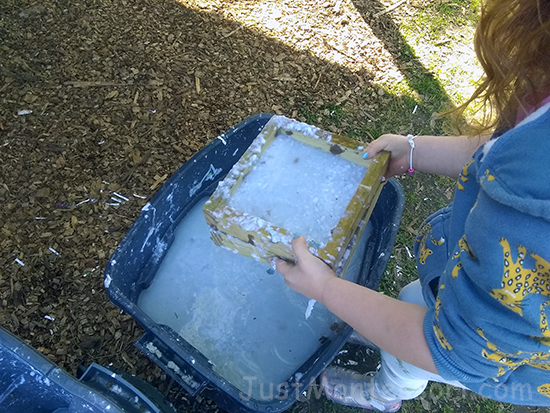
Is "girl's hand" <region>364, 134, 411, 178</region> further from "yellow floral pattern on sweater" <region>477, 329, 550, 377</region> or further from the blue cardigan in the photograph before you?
"yellow floral pattern on sweater" <region>477, 329, 550, 377</region>

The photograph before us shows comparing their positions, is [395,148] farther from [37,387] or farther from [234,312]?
[37,387]

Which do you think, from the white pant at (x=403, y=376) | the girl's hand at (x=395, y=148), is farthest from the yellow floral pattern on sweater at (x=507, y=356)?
the girl's hand at (x=395, y=148)

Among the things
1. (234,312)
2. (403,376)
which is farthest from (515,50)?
(234,312)

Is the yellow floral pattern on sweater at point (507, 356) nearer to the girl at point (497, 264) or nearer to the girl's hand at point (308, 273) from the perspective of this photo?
the girl at point (497, 264)

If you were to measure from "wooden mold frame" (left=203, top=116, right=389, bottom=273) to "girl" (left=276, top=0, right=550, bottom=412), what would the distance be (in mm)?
59

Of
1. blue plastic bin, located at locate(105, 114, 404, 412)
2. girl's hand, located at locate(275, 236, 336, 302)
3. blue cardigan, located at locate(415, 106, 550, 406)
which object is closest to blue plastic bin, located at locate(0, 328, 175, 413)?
blue plastic bin, located at locate(105, 114, 404, 412)

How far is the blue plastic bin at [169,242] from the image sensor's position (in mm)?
953

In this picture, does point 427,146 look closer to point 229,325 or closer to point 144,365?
point 229,325

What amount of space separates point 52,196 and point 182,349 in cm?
86

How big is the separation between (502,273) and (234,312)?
31.7 inches

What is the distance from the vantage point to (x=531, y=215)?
55 cm

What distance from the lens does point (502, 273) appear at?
575mm

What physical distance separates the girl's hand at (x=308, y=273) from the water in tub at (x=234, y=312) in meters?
0.35

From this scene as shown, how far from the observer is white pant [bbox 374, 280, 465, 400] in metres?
0.97
